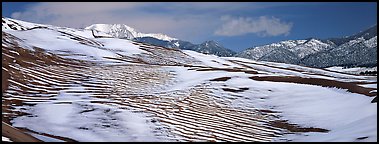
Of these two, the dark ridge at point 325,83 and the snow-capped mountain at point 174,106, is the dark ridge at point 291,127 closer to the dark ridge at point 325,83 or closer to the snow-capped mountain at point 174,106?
the snow-capped mountain at point 174,106

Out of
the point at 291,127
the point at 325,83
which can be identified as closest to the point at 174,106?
the point at 291,127

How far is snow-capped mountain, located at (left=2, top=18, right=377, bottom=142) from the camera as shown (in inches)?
820

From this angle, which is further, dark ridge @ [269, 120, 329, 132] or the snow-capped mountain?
dark ridge @ [269, 120, 329, 132]

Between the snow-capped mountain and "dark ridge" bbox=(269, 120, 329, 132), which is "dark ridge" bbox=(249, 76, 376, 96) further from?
"dark ridge" bbox=(269, 120, 329, 132)

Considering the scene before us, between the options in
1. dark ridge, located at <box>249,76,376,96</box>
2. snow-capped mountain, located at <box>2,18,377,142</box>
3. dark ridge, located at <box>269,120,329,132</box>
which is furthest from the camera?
dark ridge, located at <box>249,76,376,96</box>

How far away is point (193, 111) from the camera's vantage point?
1070 inches

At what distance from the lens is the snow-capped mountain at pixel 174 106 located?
2083 centimetres

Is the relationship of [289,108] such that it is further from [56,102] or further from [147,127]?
[56,102]

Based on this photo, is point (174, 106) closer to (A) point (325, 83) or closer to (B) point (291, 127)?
(B) point (291, 127)

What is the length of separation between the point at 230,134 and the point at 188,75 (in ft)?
78.4

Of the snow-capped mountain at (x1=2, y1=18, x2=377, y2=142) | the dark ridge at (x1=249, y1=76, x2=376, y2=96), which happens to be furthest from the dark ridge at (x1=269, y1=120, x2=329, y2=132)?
the dark ridge at (x1=249, y1=76, x2=376, y2=96)

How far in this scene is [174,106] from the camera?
2820 cm

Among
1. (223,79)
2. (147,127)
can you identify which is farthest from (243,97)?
(147,127)

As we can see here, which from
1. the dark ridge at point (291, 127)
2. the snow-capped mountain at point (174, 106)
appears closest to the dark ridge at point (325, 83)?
the snow-capped mountain at point (174, 106)
